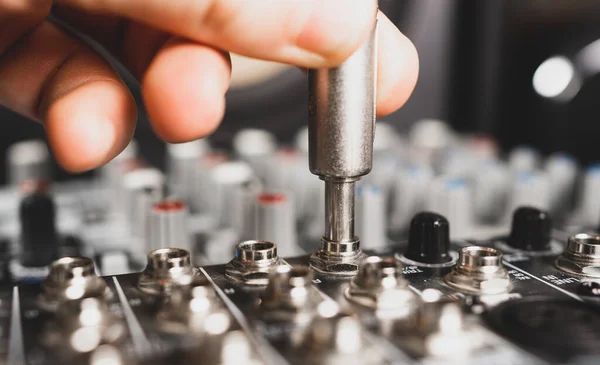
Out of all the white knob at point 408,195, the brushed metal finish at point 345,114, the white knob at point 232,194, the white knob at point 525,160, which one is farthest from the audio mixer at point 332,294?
the white knob at point 525,160

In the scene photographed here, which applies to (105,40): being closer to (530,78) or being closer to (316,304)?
Result: (316,304)

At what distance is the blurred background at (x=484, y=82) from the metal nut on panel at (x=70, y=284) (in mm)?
717

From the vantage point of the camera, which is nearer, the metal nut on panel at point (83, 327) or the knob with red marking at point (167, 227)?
the metal nut on panel at point (83, 327)

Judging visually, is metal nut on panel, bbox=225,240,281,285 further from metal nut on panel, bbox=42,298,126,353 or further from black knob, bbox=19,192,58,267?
black knob, bbox=19,192,58,267

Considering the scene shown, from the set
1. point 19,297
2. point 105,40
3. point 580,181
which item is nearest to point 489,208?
point 580,181

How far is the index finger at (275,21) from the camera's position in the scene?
410mm

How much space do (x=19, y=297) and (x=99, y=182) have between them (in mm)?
735

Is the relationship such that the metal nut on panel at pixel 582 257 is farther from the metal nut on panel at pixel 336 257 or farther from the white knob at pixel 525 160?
the white knob at pixel 525 160

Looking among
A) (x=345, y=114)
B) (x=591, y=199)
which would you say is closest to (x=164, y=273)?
(x=345, y=114)

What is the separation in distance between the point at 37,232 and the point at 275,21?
0.47 m

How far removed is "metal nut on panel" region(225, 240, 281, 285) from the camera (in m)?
0.45

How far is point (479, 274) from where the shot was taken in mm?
442

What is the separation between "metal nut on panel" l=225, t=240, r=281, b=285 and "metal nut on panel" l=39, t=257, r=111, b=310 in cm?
9

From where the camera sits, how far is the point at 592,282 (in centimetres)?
44
